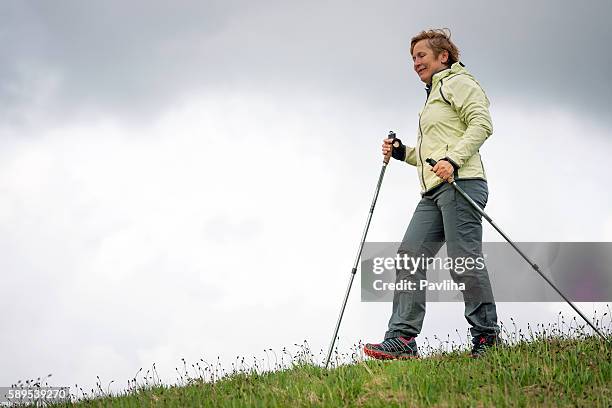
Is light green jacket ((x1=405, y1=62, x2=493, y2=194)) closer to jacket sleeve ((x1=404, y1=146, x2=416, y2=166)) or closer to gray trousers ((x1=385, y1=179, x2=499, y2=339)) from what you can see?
gray trousers ((x1=385, y1=179, x2=499, y2=339))

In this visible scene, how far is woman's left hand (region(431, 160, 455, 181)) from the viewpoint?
7.36 m

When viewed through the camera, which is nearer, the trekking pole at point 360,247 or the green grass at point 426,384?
the green grass at point 426,384

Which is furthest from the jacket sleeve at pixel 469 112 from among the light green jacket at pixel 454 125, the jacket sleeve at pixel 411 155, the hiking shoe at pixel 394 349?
the hiking shoe at pixel 394 349

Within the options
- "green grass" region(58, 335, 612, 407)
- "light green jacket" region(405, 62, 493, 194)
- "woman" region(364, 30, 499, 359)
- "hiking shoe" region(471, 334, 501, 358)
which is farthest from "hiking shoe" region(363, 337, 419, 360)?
"light green jacket" region(405, 62, 493, 194)

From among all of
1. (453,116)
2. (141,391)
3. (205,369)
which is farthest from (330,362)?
(453,116)

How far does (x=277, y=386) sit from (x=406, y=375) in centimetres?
123

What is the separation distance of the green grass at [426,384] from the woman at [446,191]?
402 mm

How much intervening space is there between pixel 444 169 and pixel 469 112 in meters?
0.68

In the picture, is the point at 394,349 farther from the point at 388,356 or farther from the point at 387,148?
the point at 387,148

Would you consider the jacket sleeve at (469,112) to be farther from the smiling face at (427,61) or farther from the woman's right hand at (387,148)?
the woman's right hand at (387,148)

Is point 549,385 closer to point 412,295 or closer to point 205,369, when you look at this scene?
point 412,295

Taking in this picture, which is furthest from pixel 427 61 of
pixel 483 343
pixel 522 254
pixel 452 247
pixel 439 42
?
pixel 483 343

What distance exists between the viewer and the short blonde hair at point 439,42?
8055 mm

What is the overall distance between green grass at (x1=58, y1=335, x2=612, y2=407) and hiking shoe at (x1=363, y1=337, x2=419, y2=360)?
16cm
